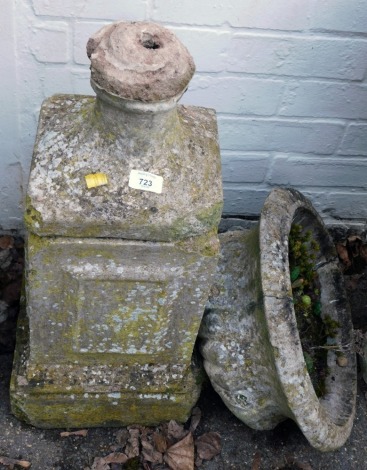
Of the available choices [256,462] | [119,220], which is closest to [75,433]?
[256,462]

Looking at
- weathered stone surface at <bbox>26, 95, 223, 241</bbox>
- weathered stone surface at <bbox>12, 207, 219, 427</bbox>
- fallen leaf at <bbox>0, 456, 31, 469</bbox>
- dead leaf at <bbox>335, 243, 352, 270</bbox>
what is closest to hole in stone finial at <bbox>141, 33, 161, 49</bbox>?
weathered stone surface at <bbox>26, 95, 223, 241</bbox>

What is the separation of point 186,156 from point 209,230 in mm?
Answer: 211

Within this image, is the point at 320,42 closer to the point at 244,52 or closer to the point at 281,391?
the point at 244,52

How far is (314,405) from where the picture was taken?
81.4 inches

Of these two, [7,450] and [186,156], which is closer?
[186,156]

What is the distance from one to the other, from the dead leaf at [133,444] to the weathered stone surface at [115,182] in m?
0.91

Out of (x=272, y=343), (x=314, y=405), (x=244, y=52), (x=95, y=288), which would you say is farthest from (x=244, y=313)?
(x=244, y=52)

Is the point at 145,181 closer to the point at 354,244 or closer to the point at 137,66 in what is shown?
the point at 137,66

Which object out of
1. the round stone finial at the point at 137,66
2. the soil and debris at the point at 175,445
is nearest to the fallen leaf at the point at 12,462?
the soil and debris at the point at 175,445

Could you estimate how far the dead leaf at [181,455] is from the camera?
2.26m

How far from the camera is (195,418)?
242 cm

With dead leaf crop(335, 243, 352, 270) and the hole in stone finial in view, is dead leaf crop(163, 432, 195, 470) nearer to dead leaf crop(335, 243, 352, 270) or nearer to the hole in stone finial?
dead leaf crop(335, 243, 352, 270)

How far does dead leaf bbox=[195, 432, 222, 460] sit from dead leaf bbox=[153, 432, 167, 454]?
0.40 feet

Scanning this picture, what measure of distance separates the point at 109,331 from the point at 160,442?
21.7 inches
